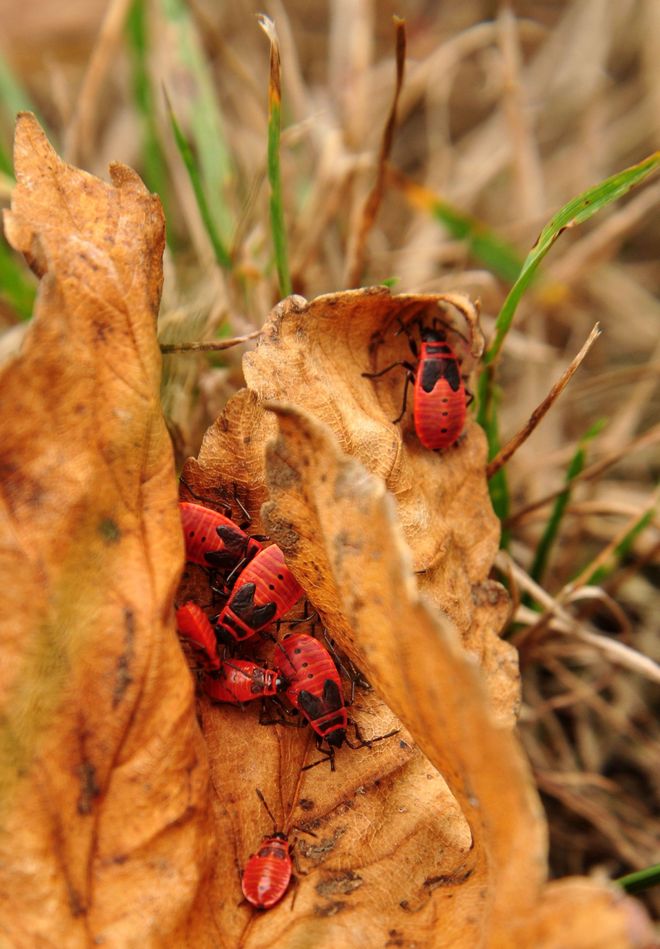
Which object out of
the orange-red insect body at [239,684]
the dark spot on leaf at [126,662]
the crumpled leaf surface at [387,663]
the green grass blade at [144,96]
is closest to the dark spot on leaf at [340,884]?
the crumpled leaf surface at [387,663]

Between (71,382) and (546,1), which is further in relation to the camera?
(546,1)

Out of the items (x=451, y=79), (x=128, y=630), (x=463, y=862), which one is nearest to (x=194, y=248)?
(x=451, y=79)

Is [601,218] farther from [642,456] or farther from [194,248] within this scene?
[194,248]

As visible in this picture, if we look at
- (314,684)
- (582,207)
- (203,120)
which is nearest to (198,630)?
(314,684)

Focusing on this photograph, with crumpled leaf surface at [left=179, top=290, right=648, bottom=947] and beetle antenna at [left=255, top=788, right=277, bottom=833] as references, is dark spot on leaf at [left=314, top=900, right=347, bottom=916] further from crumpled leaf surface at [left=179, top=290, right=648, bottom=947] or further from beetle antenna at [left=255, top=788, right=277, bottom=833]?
beetle antenna at [left=255, top=788, right=277, bottom=833]

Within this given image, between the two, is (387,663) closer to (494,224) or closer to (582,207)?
(582,207)
